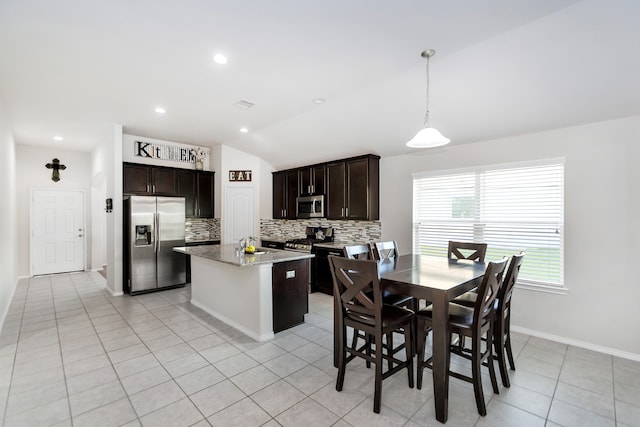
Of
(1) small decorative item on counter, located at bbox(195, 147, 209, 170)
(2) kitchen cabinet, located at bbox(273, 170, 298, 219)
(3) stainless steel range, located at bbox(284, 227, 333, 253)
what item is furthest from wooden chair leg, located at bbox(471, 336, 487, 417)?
(1) small decorative item on counter, located at bbox(195, 147, 209, 170)

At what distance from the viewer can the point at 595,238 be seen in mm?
3117

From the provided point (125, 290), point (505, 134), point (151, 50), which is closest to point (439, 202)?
point (505, 134)

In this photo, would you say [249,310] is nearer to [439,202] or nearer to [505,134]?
[439,202]

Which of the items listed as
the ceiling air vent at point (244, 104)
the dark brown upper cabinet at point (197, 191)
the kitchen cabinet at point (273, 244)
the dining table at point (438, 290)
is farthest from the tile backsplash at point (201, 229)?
the dining table at point (438, 290)

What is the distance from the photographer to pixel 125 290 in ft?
17.1

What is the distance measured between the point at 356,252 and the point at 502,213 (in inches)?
80.7

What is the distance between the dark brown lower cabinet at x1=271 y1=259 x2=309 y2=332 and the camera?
3529mm

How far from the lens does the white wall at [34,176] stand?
20.8ft

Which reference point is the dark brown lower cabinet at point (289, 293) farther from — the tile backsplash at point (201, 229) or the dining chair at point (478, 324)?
the tile backsplash at point (201, 229)

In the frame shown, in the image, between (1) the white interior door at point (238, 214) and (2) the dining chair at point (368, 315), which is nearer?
(2) the dining chair at point (368, 315)

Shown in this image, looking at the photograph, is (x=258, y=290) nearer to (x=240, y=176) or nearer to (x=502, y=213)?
(x=502, y=213)

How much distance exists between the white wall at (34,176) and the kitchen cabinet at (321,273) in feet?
18.9

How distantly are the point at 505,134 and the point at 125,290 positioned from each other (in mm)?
6138

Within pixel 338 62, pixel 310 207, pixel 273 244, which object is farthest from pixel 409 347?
pixel 273 244
